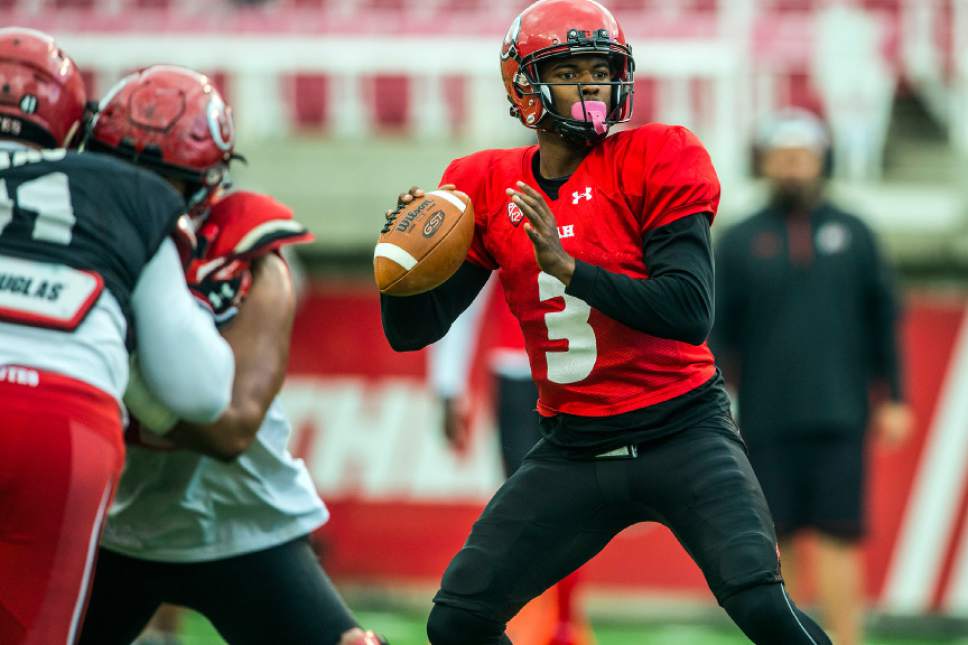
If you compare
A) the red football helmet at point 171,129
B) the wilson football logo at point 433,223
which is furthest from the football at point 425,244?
the red football helmet at point 171,129

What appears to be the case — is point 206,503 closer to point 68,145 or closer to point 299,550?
point 299,550

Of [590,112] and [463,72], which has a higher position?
[590,112]

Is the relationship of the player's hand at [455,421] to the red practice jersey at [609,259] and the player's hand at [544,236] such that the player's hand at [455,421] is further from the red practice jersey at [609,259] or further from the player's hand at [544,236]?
the player's hand at [544,236]

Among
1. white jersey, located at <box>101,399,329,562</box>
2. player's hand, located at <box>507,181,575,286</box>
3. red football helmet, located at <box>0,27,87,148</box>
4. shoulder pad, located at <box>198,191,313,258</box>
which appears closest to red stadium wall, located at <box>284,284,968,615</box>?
white jersey, located at <box>101,399,329,562</box>

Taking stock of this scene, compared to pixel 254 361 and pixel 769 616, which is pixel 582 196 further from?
pixel 769 616

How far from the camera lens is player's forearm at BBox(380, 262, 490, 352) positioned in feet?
11.5

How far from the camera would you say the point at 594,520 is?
338 centimetres

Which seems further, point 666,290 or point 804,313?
point 804,313

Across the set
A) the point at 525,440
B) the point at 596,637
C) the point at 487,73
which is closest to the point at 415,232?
the point at 525,440

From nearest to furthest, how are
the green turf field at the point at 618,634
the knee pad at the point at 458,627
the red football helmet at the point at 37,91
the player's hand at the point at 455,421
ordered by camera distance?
1. the red football helmet at the point at 37,91
2. the knee pad at the point at 458,627
3. the player's hand at the point at 455,421
4. the green turf field at the point at 618,634

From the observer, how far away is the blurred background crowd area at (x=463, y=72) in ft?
28.8

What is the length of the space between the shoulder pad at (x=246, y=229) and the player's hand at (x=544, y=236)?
1.97 feet

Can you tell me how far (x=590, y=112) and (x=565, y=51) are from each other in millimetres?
146

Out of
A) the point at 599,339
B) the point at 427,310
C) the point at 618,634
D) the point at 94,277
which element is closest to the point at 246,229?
the point at 427,310
